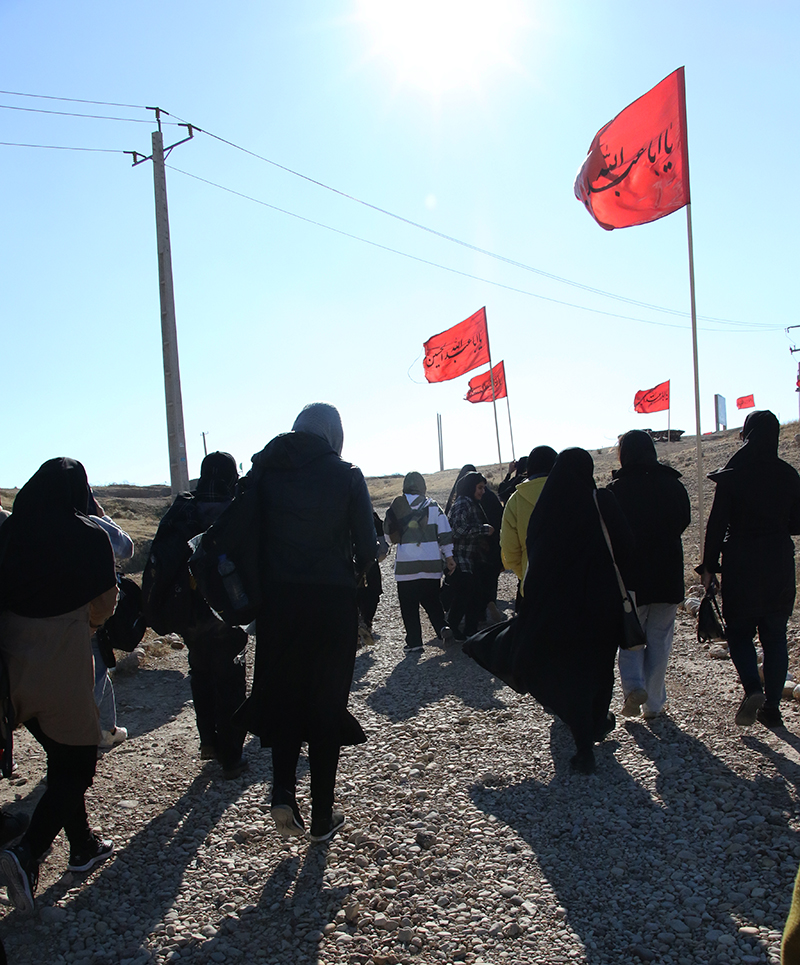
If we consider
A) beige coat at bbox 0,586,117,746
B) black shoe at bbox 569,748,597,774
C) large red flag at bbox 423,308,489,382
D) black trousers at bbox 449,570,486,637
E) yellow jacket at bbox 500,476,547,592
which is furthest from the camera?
large red flag at bbox 423,308,489,382

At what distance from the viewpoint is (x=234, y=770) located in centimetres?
463

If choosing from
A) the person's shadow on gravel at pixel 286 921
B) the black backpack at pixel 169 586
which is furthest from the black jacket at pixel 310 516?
the person's shadow on gravel at pixel 286 921

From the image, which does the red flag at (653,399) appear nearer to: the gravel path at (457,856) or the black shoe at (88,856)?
the gravel path at (457,856)

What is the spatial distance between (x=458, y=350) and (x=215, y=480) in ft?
45.6

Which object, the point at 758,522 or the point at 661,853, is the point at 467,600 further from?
the point at 661,853

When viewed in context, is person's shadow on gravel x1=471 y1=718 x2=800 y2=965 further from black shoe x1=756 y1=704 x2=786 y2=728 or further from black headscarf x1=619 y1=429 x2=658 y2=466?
black headscarf x1=619 y1=429 x2=658 y2=466

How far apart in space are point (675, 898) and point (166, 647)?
6.80m

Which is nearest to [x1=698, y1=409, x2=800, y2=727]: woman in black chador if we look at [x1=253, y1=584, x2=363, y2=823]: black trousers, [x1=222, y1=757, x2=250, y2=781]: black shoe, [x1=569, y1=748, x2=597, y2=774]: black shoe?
[x1=569, y1=748, x2=597, y2=774]: black shoe

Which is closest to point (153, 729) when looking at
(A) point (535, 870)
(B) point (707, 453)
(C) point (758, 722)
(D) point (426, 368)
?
(A) point (535, 870)

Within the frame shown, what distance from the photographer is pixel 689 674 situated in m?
6.31

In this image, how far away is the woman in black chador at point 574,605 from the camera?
14.5ft

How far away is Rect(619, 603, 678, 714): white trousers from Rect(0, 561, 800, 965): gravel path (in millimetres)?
192

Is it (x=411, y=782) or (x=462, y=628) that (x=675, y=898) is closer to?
(x=411, y=782)

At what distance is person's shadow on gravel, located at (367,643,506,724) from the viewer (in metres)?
5.98
